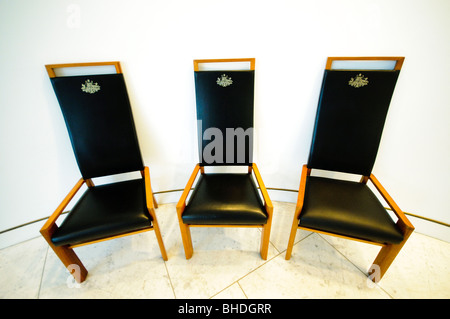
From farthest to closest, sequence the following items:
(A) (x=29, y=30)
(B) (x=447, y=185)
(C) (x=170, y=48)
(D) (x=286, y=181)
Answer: (D) (x=286, y=181) → (B) (x=447, y=185) → (C) (x=170, y=48) → (A) (x=29, y=30)

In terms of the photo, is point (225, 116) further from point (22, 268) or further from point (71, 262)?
point (22, 268)

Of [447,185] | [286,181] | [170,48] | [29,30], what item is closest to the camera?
[29,30]

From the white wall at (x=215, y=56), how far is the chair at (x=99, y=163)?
6.1 inches

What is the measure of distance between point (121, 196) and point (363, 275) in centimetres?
176

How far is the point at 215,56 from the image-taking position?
1.11 meters

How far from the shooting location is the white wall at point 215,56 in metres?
0.96

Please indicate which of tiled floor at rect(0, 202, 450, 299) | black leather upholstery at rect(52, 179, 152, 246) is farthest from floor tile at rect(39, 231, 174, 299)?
black leather upholstery at rect(52, 179, 152, 246)

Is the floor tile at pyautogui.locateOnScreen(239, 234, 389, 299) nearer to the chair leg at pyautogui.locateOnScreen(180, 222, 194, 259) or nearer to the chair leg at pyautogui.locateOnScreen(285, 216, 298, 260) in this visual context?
the chair leg at pyautogui.locateOnScreen(285, 216, 298, 260)

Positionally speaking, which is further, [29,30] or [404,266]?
[404,266]

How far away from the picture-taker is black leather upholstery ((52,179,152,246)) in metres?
0.92

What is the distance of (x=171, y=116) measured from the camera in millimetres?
1311
